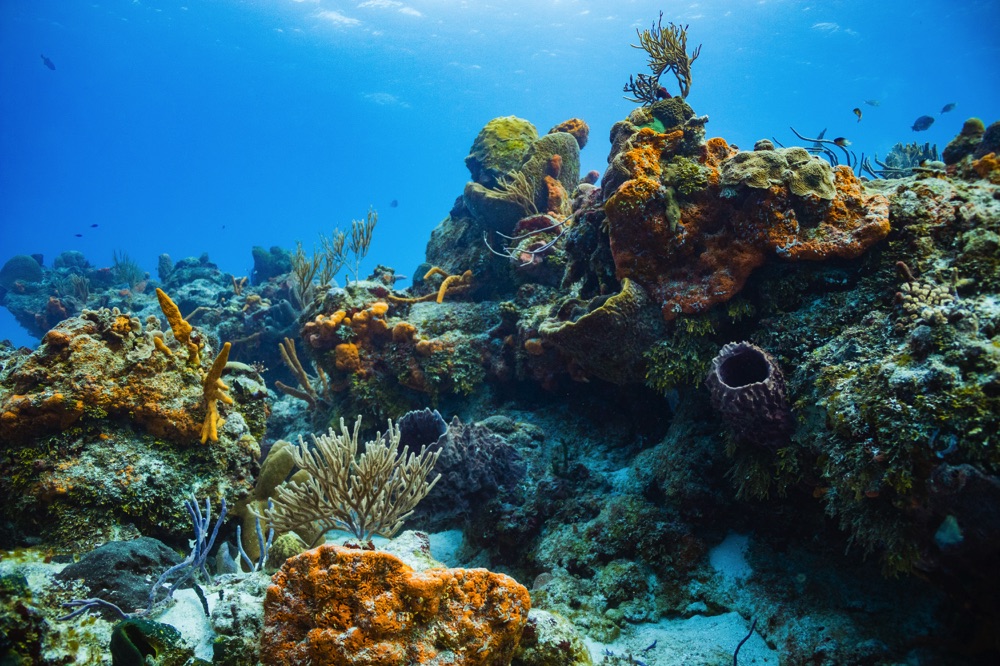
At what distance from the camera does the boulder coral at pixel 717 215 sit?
3752mm

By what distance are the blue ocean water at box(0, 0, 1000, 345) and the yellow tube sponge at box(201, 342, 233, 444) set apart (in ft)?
61.3

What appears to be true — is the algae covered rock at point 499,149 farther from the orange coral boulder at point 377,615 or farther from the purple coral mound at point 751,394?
the orange coral boulder at point 377,615

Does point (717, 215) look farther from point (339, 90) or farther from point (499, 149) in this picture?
point (339, 90)

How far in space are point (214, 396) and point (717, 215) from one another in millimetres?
4948

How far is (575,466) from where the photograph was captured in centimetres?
475

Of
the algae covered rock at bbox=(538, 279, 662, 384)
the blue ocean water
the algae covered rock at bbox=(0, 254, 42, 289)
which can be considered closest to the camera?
the algae covered rock at bbox=(538, 279, 662, 384)

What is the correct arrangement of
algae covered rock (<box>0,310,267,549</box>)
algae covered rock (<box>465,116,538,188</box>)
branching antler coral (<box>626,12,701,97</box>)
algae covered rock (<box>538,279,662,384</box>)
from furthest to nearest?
1. algae covered rock (<box>465,116,538,188</box>)
2. branching antler coral (<box>626,12,701,97</box>)
3. algae covered rock (<box>538,279,662,384</box>)
4. algae covered rock (<box>0,310,267,549</box>)

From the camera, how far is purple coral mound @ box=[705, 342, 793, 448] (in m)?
3.15

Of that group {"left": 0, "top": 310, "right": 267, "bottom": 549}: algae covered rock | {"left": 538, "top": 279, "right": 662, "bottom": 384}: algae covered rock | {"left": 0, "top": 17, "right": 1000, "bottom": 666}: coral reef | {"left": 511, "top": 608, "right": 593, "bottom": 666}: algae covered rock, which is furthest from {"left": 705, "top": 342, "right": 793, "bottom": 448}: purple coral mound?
{"left": 0, "top": 310, "right": 267, "bottom": 549}: algae covered rock

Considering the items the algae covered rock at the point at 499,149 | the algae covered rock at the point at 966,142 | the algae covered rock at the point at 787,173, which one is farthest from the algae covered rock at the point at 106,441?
the algae covered rock at the point at 966,142

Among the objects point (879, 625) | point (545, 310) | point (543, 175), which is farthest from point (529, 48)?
point (879, 625)

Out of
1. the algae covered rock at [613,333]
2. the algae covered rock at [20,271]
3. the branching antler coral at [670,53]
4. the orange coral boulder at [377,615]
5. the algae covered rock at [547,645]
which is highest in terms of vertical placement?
the algae covered rock at [20,271]

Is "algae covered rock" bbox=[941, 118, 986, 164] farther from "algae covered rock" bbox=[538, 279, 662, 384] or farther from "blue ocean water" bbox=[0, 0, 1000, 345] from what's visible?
"blue ocean water" bbox=[0, 0, 1000, 345]

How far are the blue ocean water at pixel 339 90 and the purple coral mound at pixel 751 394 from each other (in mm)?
20913
